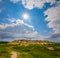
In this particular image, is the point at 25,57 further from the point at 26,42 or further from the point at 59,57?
the point at 26,42

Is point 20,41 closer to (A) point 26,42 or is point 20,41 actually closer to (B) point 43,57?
(A) point 26,42

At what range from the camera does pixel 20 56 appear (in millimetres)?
26422

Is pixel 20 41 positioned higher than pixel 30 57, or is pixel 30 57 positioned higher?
pixel 20 41

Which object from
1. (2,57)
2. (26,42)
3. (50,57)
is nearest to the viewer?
(2,57)

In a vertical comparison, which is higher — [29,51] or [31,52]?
[29,51]

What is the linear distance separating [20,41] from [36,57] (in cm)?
2563

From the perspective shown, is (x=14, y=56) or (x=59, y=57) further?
(x=59, y=57)

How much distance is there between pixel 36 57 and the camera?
26.7 m

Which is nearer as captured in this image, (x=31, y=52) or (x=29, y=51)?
(x=31, y=52)

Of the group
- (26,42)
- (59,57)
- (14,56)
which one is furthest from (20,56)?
(26,42)

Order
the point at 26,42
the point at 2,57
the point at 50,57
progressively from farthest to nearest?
1. the point at 26,42
2. the point at 50,57
3. the point at 2,57

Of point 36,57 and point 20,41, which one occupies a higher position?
point 20,41

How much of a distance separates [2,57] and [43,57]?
535cm

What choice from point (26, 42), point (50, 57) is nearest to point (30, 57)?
point (50, 57)
